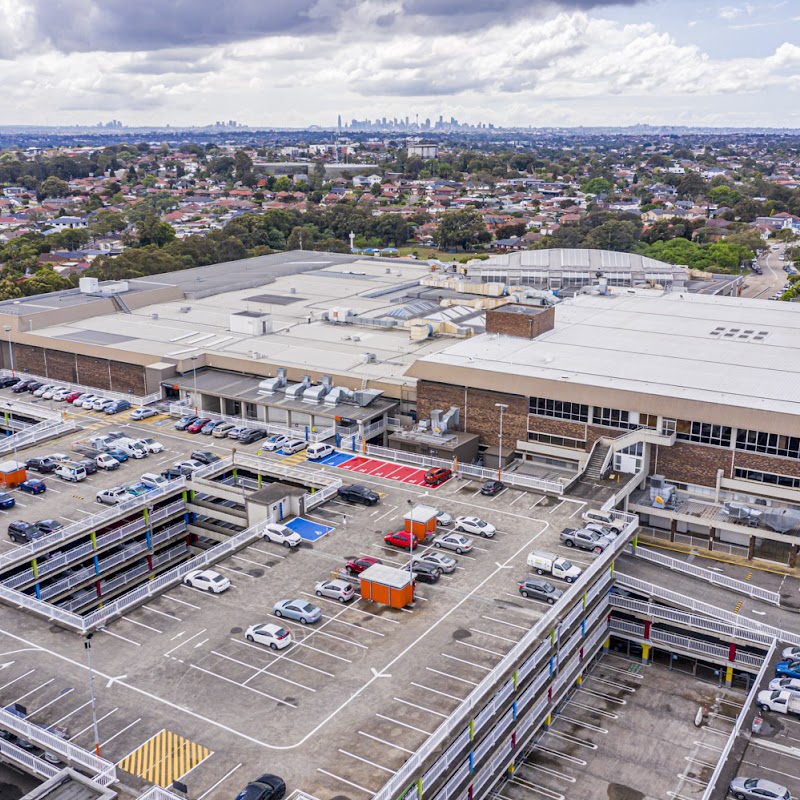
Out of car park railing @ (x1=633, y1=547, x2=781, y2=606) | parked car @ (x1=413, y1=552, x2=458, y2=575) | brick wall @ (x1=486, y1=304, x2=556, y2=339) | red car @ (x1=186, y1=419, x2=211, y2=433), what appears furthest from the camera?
brick wall @ (x1=486, y1=304, x2=556, y2=339)

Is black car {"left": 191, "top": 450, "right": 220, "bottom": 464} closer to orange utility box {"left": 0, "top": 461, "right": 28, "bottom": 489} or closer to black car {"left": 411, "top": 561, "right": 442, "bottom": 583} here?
orange utility box {"left": 0, "top": 461, "right": 28, "bottom": 489}

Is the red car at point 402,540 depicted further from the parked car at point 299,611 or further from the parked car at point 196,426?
the parked car at point 196,426

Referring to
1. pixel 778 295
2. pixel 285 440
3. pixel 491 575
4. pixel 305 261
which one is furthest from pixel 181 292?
pixel 778 295

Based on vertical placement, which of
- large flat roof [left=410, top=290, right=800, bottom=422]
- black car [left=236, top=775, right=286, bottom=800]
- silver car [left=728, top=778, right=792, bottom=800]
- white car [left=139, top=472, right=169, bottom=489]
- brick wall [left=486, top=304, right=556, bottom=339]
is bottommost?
silver car [left=728, top=778, right=792, bottom=800]

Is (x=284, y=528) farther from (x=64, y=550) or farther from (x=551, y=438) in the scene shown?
(x=551, y=438)

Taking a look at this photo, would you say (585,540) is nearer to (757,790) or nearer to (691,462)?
Answer: (691,462)

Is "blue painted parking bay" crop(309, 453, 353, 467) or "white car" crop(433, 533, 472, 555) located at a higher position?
"white car" crop(433, 533, 472, 555)

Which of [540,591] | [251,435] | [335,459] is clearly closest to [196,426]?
[251,435]

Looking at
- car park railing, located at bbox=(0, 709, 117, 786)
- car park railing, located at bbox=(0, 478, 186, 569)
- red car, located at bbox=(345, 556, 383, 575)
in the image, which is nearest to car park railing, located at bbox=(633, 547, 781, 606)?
red car, located at bbox=(345, 556, 383, 575)
